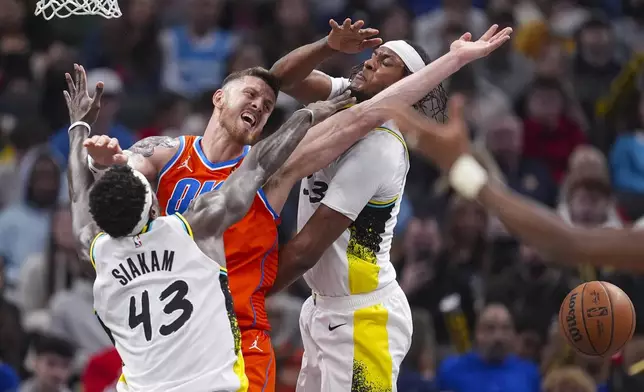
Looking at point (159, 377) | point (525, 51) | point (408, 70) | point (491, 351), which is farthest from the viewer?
point (525, 51)

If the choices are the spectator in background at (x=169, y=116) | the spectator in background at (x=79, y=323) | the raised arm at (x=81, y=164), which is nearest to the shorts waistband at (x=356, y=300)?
the raised arm at (x=81, y=164)

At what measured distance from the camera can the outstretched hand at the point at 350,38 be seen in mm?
7516

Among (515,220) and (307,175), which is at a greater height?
(515,220)

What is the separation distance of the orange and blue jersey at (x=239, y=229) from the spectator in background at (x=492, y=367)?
12.7 ft

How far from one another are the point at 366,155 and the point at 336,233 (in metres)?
0.54

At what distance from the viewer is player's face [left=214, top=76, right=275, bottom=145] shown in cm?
711

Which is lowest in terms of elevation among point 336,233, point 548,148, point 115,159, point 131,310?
point 548,148

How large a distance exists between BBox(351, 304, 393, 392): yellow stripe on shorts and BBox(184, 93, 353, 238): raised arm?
4.01 ft

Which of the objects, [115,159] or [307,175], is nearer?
[115,159]

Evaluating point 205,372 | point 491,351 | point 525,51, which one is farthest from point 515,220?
point 525,51

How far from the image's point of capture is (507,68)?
1474 centimetres

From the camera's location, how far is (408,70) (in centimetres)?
757

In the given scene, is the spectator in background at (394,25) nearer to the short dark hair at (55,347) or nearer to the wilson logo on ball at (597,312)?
the short dark hair at (55,347)

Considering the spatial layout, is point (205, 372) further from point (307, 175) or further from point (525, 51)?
point (525, 51)
